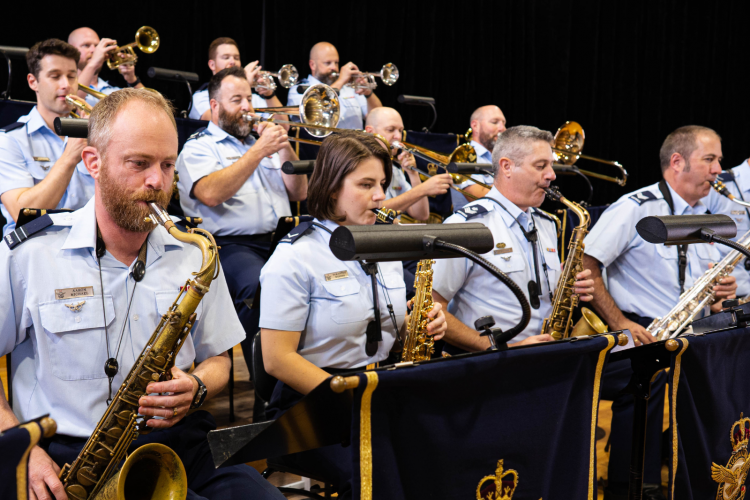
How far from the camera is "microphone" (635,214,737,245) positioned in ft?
6.00

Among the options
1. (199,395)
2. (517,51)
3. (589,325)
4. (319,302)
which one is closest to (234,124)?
(319,302)

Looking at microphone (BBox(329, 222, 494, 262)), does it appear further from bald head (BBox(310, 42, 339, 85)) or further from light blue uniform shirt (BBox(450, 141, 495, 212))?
bald head (BBox(310, 42, 339, 85))

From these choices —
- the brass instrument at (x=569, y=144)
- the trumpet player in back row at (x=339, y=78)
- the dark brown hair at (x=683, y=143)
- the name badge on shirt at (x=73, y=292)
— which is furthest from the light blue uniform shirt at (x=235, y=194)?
the brass instrument at (x=569, y=144)

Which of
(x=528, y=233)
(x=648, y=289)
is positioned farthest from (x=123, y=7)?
(x=648, y=289)

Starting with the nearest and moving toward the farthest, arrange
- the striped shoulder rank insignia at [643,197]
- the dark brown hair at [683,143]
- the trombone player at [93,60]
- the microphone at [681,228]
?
the microphone at [681,228] < the striped shoulder rank insignia at [643,197] < the dark brown hair at [683,143] < the trombone player at [93,60]

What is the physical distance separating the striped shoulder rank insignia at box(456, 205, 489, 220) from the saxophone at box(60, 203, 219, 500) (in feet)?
4.96

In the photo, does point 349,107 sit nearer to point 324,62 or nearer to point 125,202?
point 324,62

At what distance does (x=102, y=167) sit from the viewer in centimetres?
171

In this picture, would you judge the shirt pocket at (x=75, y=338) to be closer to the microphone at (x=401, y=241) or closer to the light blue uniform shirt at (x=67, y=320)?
the light blue uniform shirt at (x=67, y=320)

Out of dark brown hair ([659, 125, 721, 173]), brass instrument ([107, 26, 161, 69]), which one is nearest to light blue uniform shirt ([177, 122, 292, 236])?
brass instrument ([107, 26, 161, 69])

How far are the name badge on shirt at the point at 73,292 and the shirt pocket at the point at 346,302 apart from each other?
739 mm

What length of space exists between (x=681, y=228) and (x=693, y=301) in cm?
172

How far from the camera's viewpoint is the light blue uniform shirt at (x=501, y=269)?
284 centimetres

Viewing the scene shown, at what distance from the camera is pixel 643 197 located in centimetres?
360
